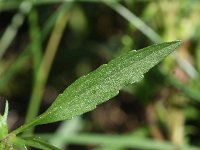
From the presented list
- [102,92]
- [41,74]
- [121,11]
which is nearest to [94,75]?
[102,92]

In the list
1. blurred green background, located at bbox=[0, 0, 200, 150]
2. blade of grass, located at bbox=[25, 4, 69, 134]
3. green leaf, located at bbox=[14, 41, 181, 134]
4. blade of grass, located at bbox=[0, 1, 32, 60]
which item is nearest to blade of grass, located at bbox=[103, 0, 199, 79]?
blurred green background, located at bbox=[0, 0, 200, 150]

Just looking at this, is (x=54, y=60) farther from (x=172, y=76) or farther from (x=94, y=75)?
(x=94, y=75)

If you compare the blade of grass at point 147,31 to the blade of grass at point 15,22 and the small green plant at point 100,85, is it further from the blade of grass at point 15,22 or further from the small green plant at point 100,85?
the small green plant at point 100,85

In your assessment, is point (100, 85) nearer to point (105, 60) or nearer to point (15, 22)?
point (15, 22)

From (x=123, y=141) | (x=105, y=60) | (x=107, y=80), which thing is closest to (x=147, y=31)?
(x=123, y=141)

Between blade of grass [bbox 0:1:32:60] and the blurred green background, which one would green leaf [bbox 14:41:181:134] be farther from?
blade of grass [bbox 0:1:32:60]

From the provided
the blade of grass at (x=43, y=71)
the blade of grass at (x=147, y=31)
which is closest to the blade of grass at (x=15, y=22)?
the blade of grass at (x=43, y=71)
